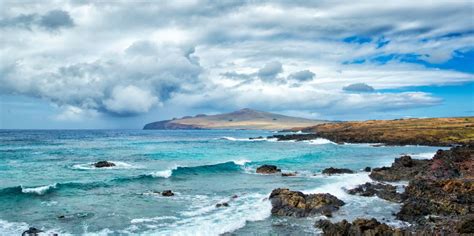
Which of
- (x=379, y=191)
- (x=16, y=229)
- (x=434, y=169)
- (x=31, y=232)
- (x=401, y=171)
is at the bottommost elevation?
(x=16, y=229)

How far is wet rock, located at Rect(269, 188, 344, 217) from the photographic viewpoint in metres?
27.3

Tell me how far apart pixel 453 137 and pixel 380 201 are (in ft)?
267

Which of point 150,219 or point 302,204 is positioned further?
point 302,204

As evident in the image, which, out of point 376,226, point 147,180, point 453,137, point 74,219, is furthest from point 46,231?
point 453,137

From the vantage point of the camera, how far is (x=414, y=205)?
85.7 ft

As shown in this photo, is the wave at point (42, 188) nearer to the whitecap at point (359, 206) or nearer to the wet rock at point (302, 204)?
the wet rock at point (302, 204)

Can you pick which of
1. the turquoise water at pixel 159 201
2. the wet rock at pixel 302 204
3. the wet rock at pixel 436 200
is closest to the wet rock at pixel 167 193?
the turquoise water at pixel 159 201

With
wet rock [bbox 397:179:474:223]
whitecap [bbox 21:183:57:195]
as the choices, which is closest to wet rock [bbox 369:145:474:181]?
wet rock [bbox 397:179:474:223]

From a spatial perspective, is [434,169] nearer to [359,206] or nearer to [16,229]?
[359,206]

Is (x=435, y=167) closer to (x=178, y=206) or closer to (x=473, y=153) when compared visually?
(x=473, y=153)

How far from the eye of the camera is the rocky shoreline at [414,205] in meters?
20.5

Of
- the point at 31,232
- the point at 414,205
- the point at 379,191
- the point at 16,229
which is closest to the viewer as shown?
the point at 31,232

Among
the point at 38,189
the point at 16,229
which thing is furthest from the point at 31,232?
the point at 38,189

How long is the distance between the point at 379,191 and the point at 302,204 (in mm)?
8882
